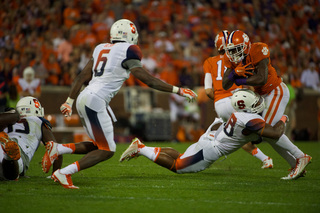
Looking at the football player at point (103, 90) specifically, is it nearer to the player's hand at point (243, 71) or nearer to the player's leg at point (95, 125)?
the player's leg at point (95, 125)

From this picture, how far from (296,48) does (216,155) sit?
41.1 feet

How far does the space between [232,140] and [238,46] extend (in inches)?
44.9

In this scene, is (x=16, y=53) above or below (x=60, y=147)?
above

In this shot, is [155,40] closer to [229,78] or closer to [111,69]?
[229,78]

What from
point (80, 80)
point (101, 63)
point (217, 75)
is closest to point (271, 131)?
point (217, 75)

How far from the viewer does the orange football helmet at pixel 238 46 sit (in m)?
6.18

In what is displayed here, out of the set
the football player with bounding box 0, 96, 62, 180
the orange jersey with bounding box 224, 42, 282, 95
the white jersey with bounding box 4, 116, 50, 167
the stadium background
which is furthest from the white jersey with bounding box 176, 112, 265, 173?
the stadium background

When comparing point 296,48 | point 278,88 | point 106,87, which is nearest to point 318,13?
point 296,48

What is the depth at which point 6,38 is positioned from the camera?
1334 centimetres

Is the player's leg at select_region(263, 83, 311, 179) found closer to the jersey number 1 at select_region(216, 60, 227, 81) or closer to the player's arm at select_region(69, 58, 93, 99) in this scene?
the jersey number 1 at select_region(216, 60, 227, 81)

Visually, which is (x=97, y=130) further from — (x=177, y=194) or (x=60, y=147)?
(x=177, y=194)

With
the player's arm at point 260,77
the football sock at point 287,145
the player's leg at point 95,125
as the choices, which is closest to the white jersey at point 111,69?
the player's leg at point 95,125

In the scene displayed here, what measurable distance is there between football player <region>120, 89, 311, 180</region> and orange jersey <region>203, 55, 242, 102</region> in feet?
3.49

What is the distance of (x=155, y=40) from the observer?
14914 millimetres
